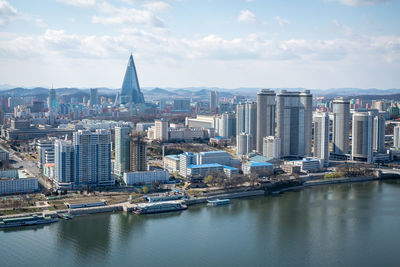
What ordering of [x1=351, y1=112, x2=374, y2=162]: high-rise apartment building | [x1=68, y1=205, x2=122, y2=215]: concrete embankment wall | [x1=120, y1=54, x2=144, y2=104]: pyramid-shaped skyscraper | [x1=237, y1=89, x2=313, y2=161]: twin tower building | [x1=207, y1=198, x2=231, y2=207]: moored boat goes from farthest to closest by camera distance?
[x1=120, y1=54, x2=144, y2=104]: pyramid-shaped skyscraper → [x1=237, y1=89, x2=313, y2=161]: twin tower building → [x1=351, y1=112, x2=374, y2=162]: high-rise apartment building → [x1=207, y1=198, x2=231, y2=207]: moored boat → [x1=68, y1=205, x2=122, y2=215]: concrete embankment wall

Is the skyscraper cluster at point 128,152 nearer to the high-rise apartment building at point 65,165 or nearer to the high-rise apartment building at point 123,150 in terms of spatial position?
the high-rise apartment building at point 123,150

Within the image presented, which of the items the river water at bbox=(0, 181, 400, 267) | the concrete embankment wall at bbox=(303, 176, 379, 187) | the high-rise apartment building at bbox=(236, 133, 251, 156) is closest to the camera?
the river water at bbox=(0, 181, 400, 267)

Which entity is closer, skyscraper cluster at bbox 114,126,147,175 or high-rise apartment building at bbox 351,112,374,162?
skyscraper cluster at bbox 114,126,147,175

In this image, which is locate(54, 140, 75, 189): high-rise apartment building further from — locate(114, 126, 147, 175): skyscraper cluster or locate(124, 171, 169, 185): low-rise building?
locate(114, 126, 147, 175): skyscraper cluster

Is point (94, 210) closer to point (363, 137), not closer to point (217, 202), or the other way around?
point (217, 202)

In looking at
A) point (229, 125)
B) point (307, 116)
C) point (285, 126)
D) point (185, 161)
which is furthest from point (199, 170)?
point (229, 125)

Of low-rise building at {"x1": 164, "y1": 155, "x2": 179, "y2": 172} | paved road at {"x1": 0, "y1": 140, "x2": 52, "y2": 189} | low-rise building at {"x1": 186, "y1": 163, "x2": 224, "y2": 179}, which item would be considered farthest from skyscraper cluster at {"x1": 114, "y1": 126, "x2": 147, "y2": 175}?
paved road at {"x1": 0, "y1": 140, "x2": 52, "y2": 189}
